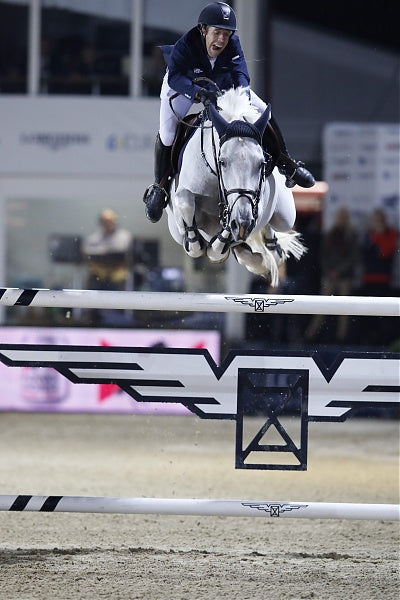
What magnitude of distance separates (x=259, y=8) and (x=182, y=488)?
8311 millimetres

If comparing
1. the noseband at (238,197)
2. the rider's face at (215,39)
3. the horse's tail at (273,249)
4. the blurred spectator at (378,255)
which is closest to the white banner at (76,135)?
the blurred spectator at (378,255)

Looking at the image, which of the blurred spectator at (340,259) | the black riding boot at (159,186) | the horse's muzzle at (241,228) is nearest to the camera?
the horse's muzzle at (241,228)

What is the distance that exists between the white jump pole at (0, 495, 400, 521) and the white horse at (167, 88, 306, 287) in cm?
137

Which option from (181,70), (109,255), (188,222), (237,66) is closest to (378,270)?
(109,255)

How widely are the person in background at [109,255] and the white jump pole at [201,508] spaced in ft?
26.1

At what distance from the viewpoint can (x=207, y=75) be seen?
6000 mm

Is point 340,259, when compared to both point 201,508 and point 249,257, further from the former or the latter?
point 201,508

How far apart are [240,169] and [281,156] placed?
72 centimetres

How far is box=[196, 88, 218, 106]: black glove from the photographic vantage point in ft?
19.0

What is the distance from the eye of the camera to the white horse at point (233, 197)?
5551 millimetres

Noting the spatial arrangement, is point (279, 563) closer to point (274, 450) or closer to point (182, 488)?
point (274, 450)

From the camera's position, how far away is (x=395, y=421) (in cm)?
1265

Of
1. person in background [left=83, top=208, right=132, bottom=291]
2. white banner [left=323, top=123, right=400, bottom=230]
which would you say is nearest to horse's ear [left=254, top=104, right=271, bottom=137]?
person in background [left=83, top=208, right=132, bottom=291]

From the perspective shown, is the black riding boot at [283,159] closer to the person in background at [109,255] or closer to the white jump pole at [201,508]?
the white jump pole at [201,508]
